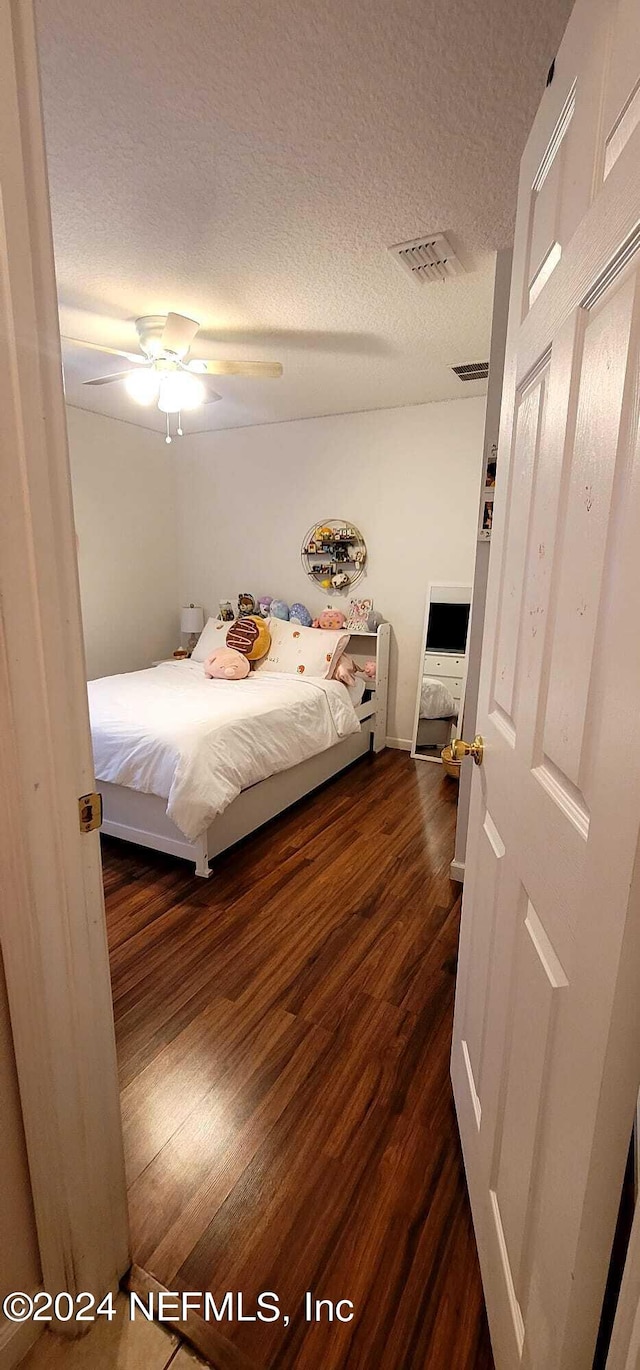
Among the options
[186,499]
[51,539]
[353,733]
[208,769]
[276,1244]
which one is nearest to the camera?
[51,539]

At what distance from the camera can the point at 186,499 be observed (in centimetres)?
466

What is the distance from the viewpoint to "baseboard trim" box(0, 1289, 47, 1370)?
889 mm

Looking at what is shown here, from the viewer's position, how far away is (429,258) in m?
1.97

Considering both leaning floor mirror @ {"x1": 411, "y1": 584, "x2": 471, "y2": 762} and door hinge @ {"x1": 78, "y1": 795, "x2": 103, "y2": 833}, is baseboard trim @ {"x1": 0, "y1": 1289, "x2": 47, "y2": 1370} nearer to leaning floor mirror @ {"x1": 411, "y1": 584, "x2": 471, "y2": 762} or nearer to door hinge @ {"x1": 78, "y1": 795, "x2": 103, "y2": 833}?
door hinge @ {"x1": 78, "y1": 795, "x2": 103, "y2": 833}

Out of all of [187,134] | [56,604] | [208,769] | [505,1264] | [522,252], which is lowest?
[505,1264]

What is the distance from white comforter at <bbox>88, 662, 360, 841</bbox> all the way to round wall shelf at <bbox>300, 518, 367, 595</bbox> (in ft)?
3.35

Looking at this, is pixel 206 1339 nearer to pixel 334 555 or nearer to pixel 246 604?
pixel 334 555

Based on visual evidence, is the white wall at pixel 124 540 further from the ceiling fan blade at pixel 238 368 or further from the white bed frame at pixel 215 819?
the white bed frame at pixel 215 819

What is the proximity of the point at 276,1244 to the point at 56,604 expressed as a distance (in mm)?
1347

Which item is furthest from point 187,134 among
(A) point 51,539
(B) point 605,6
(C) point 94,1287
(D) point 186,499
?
(D) point 186,499

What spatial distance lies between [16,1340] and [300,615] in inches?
143

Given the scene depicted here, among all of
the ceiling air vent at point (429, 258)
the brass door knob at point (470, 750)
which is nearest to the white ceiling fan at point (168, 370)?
the ceiling air vent at point (429, 258)

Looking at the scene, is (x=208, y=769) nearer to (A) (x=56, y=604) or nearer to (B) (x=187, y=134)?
(A) (x=56, y=604)

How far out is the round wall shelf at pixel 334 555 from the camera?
13.1 ft
